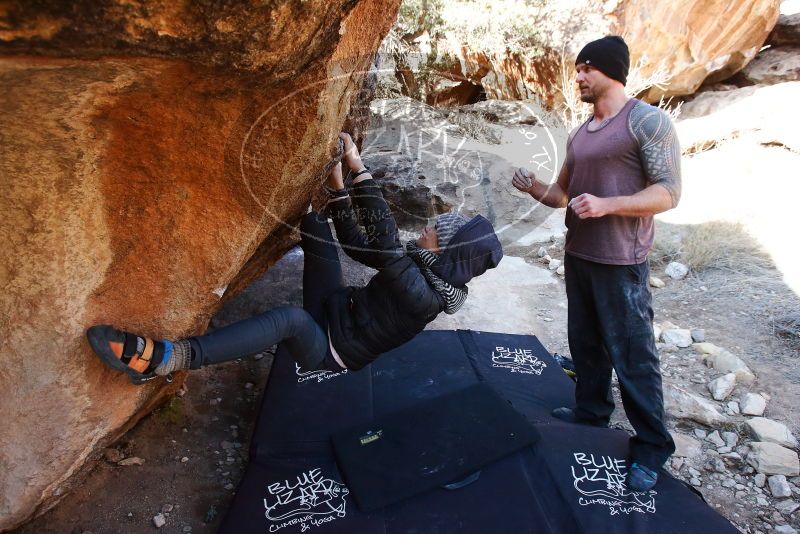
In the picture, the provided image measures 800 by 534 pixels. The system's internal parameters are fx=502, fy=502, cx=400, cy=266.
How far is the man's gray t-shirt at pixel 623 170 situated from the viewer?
6.44ft

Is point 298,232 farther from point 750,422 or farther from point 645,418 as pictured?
point 750,422

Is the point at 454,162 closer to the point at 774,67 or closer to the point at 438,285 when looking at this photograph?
the point at 438,285

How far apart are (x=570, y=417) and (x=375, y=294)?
1.30 metres

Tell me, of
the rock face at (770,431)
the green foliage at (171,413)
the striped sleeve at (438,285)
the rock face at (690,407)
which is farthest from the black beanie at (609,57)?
the green foliage at (171,413)

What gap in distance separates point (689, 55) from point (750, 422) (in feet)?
23.4

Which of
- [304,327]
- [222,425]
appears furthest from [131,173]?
[222,425]

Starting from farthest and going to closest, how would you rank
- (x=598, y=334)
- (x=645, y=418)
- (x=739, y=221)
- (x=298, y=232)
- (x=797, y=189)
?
(x=797, y=189) → (x=739, y=221) → (x=298, y=232) → (x=598, y=334) → (x=645, y=418)

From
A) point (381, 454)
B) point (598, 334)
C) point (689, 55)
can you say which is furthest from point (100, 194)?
point (689, 55)

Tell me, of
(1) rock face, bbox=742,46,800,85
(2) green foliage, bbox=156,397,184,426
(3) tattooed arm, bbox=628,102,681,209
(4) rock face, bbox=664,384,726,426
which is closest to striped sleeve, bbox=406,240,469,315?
(3) tattooed arm, bbox=628,102,681,209

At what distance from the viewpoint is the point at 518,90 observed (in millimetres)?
7691

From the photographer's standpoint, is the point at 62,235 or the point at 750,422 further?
the point at 750,422

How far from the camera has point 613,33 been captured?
6.96 metres

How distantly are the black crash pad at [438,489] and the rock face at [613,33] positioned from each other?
4.51 meters

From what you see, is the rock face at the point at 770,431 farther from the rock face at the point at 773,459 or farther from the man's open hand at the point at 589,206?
the man's open hand at the point at 589,206
